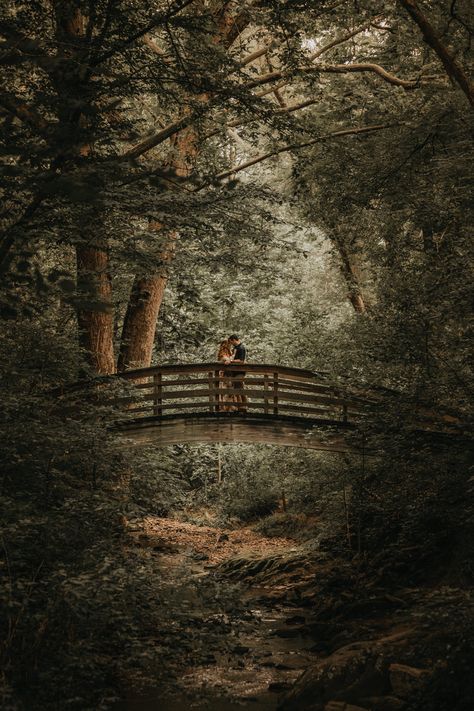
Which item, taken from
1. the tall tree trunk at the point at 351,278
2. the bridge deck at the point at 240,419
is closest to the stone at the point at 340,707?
the bridge deck at the point at 240,419

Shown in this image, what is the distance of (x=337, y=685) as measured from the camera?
6605 millimetres

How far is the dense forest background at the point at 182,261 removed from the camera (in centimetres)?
582

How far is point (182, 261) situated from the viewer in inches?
493

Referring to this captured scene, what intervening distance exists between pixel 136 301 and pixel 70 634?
27.0 ft

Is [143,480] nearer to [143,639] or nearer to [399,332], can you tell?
[143,639]

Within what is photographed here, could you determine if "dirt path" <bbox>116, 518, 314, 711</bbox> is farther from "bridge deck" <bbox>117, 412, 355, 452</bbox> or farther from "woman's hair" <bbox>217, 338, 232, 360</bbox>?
"woman's hair" <bbox>217, 338, 232, 360</bbox>

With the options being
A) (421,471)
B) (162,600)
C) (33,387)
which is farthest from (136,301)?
(162,600)

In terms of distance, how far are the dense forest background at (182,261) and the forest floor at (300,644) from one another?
0.78ft

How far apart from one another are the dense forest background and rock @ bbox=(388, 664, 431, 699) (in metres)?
0.38

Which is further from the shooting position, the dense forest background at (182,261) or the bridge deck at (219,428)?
the bridge deck at (219,428)

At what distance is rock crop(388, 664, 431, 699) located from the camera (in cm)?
602

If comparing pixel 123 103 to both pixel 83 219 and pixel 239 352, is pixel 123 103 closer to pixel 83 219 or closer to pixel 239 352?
pixel 83 219

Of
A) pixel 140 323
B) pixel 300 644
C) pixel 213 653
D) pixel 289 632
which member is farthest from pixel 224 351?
pixel 213 653

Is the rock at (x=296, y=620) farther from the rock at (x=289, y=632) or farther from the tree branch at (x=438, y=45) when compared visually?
the tree branch at (x=438, y=45)
